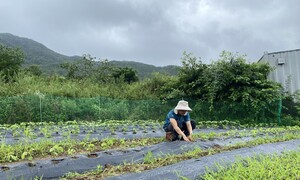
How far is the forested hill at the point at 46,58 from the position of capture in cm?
3177

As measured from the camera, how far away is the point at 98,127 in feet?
28.8

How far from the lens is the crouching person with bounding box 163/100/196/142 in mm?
5691

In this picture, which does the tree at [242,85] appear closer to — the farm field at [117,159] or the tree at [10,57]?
the farm field at [117,159]

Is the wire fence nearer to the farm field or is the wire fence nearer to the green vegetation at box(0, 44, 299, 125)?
the green vegetation at box(0, 44, 299, 125)

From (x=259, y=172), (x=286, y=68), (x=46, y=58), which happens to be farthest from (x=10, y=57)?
(x=259, y=172)

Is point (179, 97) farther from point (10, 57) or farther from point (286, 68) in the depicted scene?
point (10, 57)

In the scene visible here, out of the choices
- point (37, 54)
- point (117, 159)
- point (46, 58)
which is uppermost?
point (37, 54)

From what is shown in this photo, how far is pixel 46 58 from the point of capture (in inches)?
1569

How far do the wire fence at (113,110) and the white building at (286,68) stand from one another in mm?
1619

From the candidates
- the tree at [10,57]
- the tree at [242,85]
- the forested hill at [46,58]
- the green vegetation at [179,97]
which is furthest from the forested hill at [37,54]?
the tree at [242,85]

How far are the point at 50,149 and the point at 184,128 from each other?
7.79 feet

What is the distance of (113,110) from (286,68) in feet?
23.3

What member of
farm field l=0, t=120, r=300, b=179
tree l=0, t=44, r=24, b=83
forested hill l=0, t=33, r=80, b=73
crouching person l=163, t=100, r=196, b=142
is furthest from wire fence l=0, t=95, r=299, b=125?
forested hill l=0, t=33, r=80, b=73

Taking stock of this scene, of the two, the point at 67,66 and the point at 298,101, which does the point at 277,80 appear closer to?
the point at 298,101
